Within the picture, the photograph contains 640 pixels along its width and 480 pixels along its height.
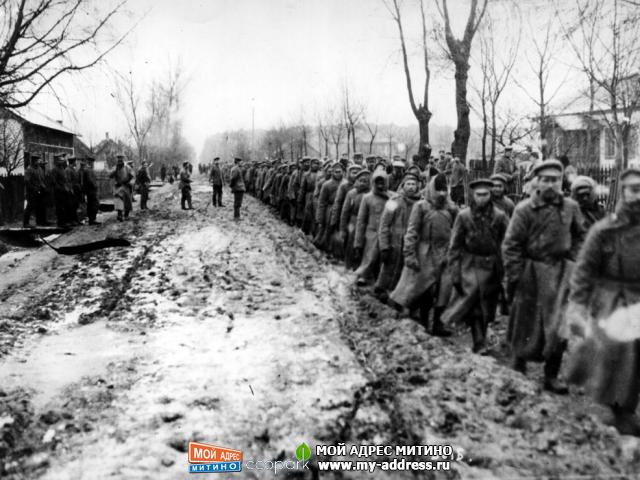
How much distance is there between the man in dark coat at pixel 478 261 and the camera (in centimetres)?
579

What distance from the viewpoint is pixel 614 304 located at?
409 cm

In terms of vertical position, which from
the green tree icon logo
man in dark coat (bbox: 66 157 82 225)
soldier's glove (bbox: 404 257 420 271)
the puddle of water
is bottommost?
the green tree icon logo

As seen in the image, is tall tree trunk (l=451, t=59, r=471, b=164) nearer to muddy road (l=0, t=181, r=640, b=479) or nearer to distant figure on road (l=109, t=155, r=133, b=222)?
distant figure on road (l=109, t=155, r=133, b=222)

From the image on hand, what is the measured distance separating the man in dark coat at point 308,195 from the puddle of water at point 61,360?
8.32 m

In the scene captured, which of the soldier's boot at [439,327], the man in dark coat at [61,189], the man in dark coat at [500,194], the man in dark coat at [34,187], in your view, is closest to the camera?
the soldier's boot at [439,327]

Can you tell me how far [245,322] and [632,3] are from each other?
6681 millimetres

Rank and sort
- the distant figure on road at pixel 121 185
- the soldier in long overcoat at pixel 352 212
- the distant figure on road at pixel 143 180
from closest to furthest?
the soldier in long overcoat at pixel 352 212, the distant figure on road at pixel 121 185, the distant figure on road at pixel 143 180

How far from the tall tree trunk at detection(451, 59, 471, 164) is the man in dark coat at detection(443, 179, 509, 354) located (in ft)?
43.2

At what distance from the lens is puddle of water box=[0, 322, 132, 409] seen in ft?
15.7

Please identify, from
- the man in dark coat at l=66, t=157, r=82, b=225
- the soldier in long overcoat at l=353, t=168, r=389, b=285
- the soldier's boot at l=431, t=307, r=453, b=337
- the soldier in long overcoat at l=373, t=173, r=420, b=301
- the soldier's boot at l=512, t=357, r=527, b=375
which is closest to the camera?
the soldier's boot at l=512, t=357, r=527, b=375

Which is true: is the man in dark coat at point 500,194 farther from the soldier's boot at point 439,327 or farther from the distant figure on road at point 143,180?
the distant figure on road at point 143,180

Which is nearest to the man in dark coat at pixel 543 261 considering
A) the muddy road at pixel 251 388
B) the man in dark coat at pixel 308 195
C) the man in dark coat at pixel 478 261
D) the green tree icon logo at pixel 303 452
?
the muddy road at pixel 251 388

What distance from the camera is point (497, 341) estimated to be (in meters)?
6.21

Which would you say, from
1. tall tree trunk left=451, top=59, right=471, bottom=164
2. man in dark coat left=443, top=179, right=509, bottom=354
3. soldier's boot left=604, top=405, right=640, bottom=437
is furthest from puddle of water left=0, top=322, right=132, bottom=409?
tall tree trunk left=451, top=59, right=471, bottom=164
